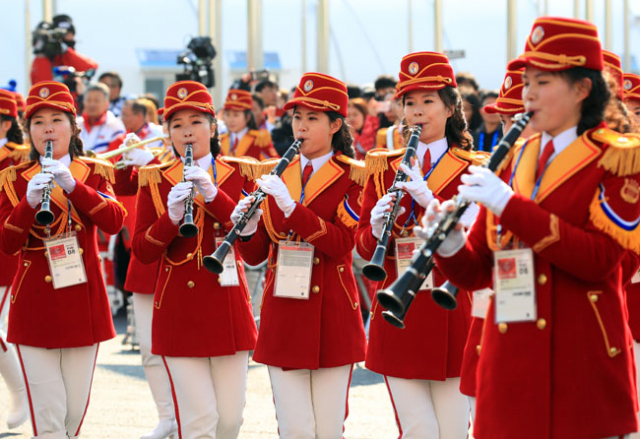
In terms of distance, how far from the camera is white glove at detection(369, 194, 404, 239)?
5.19 meters

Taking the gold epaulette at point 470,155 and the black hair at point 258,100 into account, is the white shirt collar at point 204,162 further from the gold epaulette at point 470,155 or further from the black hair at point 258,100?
the black hair at point 258,100

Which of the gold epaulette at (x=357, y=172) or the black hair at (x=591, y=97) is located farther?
the gold epaulette at (x=357, y=172)

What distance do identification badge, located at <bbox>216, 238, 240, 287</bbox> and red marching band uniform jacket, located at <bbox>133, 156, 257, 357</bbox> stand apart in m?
0.04

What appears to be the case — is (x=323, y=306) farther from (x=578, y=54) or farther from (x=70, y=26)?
(x=70, y=26)

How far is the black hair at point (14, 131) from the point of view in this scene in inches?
327

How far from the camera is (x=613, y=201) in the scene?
3842 millimetres

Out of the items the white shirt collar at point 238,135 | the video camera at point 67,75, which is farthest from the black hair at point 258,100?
the video camera at point 67,75

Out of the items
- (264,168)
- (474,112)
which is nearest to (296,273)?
(264,168)

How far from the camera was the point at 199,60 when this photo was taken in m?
13.6

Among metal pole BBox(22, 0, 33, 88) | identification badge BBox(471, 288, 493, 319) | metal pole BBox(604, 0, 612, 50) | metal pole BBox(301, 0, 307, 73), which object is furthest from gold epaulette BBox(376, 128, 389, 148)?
metal pole BBox(604, 0, 612, 50)

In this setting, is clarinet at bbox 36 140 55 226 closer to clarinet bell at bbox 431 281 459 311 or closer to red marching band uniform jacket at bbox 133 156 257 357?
red marching band uniform jacket at bbox 133 156 257 357

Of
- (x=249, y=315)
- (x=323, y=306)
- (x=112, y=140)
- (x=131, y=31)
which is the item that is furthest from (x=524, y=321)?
(x=131, y=31)

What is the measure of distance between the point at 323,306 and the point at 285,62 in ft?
74.3

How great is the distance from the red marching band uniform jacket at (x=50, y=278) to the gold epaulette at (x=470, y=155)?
6.81 ft
